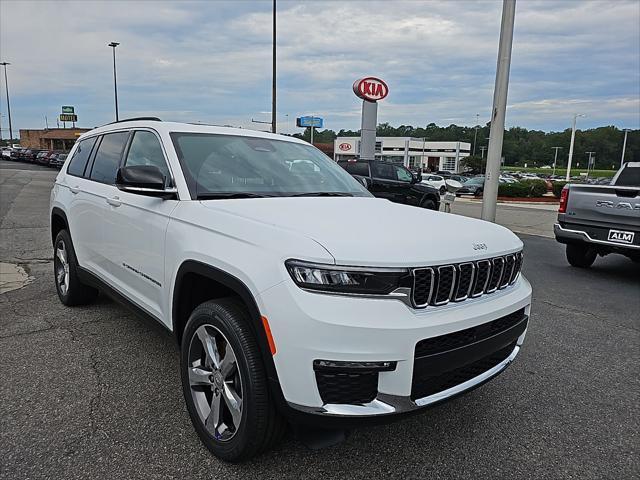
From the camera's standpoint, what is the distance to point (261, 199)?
3.00 m

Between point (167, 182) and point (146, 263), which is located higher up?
point (167, 182)

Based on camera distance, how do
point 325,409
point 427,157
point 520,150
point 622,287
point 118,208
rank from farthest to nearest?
point 520,150 → point 427,157 → point 622,287 → point 118,208 → point 325,409

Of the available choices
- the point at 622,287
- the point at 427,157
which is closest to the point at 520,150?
the point at 427,157

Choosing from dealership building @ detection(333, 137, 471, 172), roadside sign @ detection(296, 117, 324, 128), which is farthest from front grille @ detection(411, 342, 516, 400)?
dealership building @ detection(333, 137, 471, 172)

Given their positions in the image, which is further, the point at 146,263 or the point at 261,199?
the point at 146,263

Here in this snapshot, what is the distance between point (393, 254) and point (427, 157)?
10045cm

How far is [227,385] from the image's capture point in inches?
97.3

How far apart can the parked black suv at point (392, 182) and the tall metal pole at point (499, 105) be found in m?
2.46

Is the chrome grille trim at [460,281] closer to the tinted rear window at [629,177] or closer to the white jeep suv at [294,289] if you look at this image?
the white jeep suv at [294,289]

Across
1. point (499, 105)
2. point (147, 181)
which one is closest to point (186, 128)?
point (147, 181)

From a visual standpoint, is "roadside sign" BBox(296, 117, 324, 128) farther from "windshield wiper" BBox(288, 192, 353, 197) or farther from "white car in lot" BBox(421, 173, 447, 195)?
"windshield wiper" BBox(288, 192, 353, 197)

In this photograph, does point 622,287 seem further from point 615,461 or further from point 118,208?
point 118,208

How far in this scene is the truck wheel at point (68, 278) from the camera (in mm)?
4664

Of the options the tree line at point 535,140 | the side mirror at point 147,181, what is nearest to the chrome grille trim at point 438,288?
the side mirror at point 147,181
